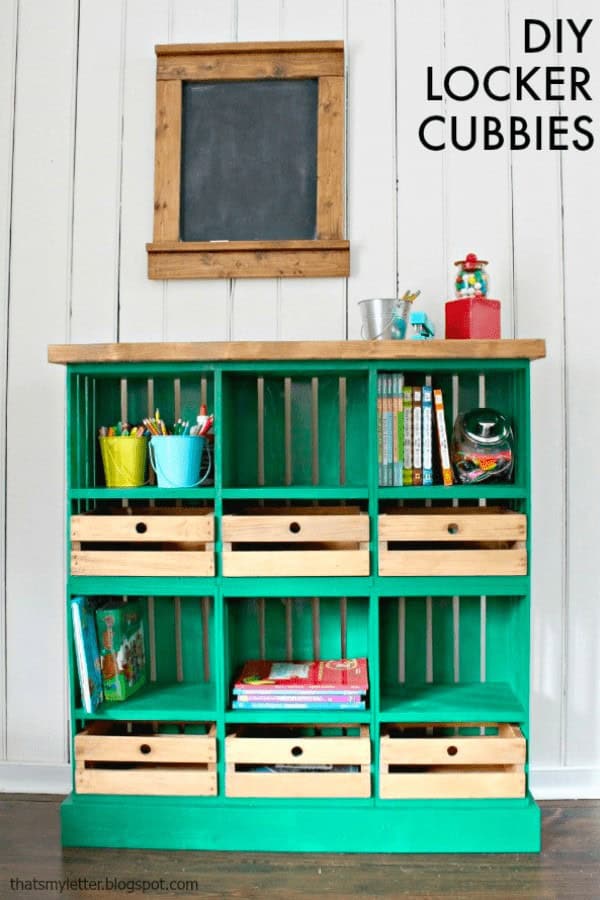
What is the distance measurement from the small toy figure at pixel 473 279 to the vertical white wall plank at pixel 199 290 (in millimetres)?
711

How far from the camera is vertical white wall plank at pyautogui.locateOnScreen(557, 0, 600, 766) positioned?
236 cm

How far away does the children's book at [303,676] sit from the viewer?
2.05 meters

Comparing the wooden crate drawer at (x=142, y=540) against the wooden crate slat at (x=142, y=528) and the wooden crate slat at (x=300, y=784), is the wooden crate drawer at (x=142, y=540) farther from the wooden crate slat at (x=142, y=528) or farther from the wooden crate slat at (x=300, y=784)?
the wooden crate slat at (x=300, y=784)

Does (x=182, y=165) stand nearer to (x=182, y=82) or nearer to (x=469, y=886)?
(x=182, y=82)

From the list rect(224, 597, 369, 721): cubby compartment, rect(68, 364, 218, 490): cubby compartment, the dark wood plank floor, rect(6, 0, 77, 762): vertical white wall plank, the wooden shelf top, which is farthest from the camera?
rect(6, 0, 77, 762): vertical white wall plank

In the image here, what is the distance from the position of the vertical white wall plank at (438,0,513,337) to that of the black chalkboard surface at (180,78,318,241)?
427 millimetres

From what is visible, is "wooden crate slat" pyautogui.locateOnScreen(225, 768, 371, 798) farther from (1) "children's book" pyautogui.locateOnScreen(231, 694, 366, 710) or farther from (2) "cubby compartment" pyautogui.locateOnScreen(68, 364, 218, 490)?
(2) "cubby compartment" pyautogui.locateOnScreen(68, 364, 218, 490)

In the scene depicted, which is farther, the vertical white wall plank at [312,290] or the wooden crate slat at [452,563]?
the vertical white wall plank at [312,290]

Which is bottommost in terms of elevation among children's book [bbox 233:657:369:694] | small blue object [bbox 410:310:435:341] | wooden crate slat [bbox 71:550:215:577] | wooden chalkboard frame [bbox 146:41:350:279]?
children's book [bbox 233:657:369:694]

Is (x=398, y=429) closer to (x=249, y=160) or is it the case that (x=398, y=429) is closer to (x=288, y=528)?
(x=288, y=528)

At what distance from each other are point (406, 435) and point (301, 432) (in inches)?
15.5

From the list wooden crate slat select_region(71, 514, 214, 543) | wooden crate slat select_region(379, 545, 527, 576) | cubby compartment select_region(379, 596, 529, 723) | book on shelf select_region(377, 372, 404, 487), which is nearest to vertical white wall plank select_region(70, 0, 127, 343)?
wooden crate slat select_region(71, 514, 214, 543)

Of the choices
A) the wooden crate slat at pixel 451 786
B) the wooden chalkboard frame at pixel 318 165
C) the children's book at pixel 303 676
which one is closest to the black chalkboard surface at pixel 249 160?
the wooden chalkboard frame at pixel 318 165

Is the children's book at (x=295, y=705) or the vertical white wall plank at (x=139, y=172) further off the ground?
the vertical white wall plank at (x=139, y=172)
